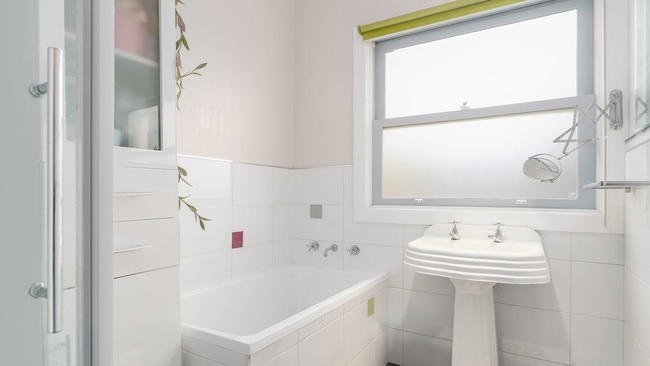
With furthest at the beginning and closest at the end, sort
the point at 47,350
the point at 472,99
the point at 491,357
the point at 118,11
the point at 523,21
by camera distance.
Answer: the point at 472,99, the point at 523,21, the point at 491,357, the point at 118,11, the point at 47,350

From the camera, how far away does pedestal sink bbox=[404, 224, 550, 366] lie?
1311mm

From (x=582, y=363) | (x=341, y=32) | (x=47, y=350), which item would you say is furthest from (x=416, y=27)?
(x=47, y=350)

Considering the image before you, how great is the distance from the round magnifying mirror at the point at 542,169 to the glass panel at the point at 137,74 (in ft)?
5.18

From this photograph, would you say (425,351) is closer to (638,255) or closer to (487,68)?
(638,255)

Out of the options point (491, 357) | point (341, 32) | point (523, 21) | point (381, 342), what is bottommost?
point (381, 342)

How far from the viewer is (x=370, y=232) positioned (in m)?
2.11

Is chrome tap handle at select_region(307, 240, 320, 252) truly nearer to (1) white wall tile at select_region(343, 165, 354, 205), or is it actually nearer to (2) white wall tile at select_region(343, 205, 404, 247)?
(2) white wall tile at select_region(343, 205, 404, 247)

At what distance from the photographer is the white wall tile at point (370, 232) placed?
2025mm

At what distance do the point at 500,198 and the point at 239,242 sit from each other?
1.45m

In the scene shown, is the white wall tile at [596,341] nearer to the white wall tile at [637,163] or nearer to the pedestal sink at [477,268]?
the pedestal sink at [477,268]

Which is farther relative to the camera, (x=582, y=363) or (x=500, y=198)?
(x=500, y=198)

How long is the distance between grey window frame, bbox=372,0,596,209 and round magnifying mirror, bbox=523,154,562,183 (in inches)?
6.9

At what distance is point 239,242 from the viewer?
1.98 meters

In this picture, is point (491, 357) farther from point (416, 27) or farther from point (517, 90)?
point (416, 27)
